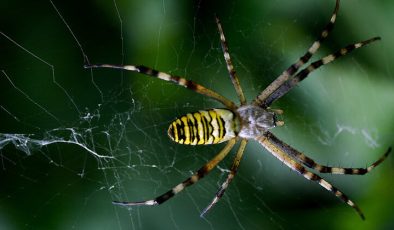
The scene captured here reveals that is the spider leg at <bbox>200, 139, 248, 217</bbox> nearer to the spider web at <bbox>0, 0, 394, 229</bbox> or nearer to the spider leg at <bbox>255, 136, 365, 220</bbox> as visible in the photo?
the spider leg at <bbox>255, 136, 365, 220</bbox>

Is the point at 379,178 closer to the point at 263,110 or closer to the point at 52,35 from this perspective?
the point at 263,110

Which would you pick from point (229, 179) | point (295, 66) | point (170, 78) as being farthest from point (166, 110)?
point (295, 66)

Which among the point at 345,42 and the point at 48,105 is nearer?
the point at 48,105

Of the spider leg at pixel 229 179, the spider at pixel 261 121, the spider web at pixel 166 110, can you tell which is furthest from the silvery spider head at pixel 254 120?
the spider web at pixel 166 110

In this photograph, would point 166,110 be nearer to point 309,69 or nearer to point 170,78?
point 170,78

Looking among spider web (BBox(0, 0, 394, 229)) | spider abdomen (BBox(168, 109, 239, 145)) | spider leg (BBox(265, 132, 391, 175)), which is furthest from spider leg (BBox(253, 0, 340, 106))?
spider abdomen (BBox(168, 109, 239, 145))

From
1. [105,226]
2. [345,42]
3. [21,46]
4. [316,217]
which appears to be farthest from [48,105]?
[345,42]

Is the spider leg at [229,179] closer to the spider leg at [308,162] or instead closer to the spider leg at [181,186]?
the spider leg at [181,186]

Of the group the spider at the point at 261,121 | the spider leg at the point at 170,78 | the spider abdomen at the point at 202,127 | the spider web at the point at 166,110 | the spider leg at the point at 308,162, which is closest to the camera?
the spider abdomen at the point at 202,127
